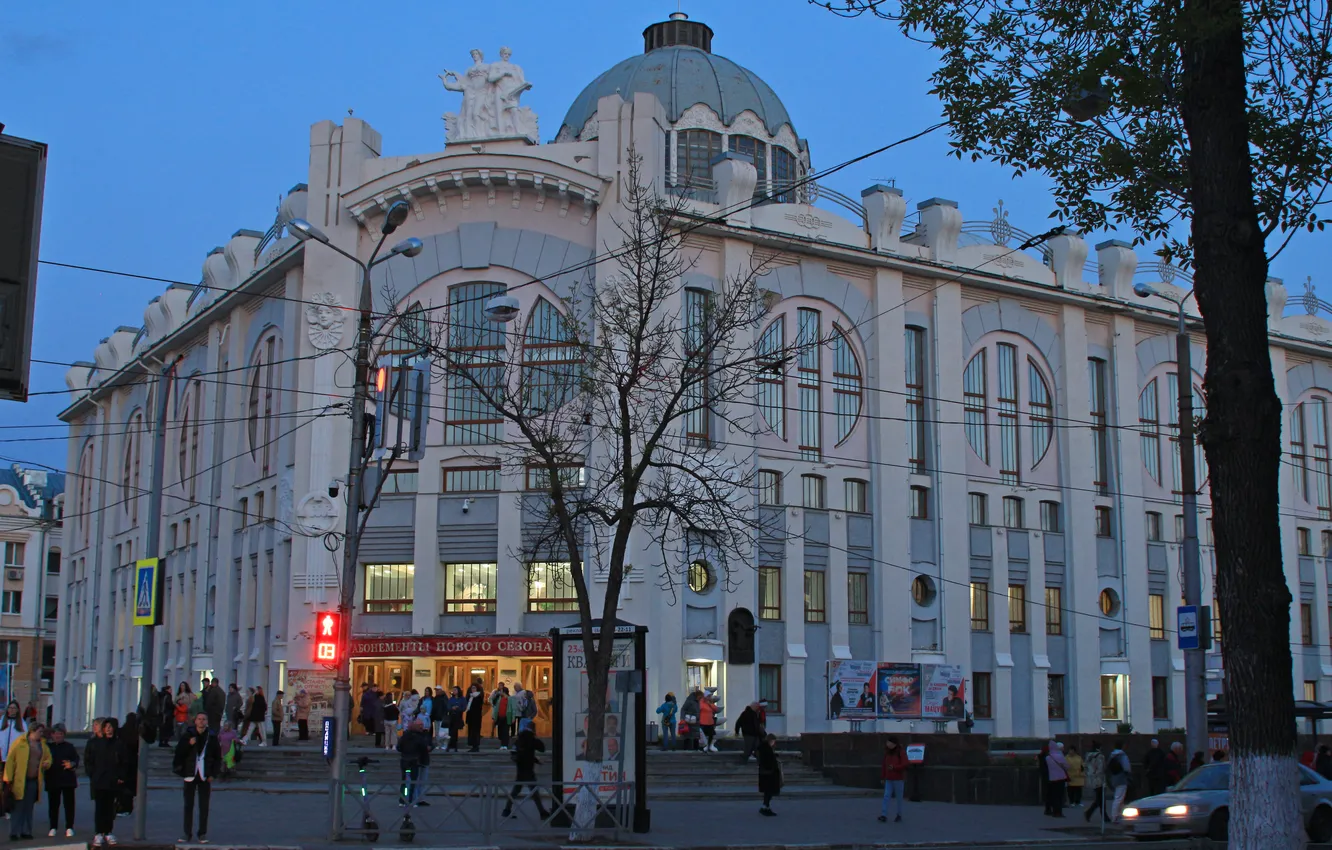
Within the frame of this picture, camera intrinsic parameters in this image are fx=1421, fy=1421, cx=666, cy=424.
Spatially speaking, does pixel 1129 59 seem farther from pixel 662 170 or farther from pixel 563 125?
pixel 563 125

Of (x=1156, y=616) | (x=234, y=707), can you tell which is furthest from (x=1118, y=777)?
(x=1156, y=616)

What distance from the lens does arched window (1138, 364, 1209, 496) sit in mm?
50281

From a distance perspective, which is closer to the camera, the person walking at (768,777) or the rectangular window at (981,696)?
the person walking at (768,777)

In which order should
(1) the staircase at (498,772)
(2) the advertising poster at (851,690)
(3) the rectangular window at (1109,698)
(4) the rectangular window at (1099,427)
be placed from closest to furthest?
(1) the staircase at (498,772) < (2) the advertising poster at (851,690) < (3) the rectangular window at (1109,698) < (4) the rectangular window at (1099,427)

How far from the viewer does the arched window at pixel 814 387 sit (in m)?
42.5

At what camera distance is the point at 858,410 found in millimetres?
44062

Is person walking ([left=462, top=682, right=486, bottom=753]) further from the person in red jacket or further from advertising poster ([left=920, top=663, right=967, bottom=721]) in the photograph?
advertising poster ([left=920, top=663, right=967, bottom=721])

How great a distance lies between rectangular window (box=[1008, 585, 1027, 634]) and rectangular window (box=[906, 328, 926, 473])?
5.21 metres

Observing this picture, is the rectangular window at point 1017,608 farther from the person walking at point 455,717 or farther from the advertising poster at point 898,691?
the person walking at point 455,717

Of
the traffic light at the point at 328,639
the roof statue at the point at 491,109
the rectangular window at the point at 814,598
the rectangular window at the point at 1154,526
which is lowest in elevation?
the traffic light at the point at 328,639

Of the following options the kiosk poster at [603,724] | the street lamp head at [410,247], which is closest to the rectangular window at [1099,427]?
the kiosk poster at [603,724]

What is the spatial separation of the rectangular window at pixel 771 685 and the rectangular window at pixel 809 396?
634 cm

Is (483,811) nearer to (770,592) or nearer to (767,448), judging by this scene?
(770,592)

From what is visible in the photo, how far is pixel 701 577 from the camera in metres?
39.6
